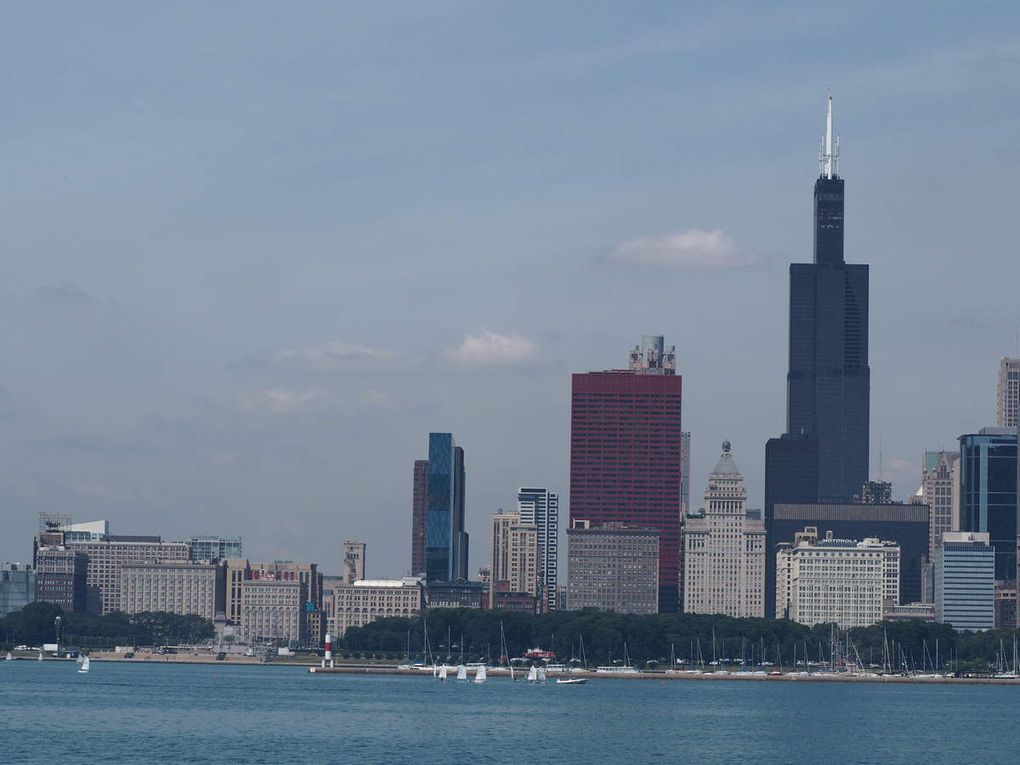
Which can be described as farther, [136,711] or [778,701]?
Result: [778,701]

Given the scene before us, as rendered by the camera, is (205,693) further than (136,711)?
Yes

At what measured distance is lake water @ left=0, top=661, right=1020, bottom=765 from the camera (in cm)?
12250

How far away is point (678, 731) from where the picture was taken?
14725 centimetres

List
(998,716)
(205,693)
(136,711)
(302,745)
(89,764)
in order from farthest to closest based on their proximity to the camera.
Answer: (205,693) < (998,716) < (136,711) < (302,745) < (89,764)

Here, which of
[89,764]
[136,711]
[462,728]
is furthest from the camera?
[136,711]

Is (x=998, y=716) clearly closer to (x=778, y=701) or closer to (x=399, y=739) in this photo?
(x=778, y=701)

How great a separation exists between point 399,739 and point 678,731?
885 inches

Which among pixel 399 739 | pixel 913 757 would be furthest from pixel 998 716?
pixel 399 739

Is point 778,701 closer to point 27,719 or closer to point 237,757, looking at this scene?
point 27,719

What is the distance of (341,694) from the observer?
199m

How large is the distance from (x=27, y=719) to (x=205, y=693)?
4877 cm

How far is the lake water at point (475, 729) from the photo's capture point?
12250cm

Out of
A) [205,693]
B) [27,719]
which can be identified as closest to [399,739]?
[27,719]

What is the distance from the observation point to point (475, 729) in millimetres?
145125
